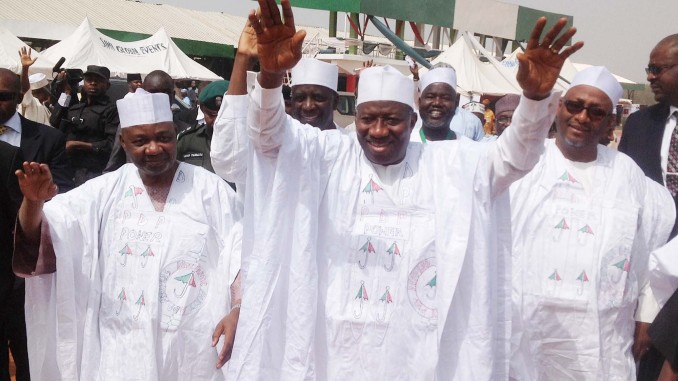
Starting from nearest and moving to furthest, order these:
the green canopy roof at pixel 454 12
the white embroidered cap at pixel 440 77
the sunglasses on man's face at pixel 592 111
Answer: the sunglasses on man's face at pixel 592 111, the white embroidered cap at pixel 440 77, the green canopy roof at pixel 454 12

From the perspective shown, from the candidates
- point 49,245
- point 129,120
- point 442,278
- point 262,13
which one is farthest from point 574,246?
point 49,245

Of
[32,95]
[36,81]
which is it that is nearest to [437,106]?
[32,95]

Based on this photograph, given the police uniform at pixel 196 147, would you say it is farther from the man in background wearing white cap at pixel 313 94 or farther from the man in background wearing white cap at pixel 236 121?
the man in background wearing white cap at pixel 236 121

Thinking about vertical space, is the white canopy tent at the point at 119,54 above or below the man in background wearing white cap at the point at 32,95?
above

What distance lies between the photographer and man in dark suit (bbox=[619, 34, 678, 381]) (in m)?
4.63

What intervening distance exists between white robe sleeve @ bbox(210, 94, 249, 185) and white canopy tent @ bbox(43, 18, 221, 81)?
1416 cm

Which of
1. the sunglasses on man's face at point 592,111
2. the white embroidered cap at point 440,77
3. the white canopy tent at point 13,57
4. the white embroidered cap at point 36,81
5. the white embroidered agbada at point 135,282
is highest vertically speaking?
the white canopy tent at point 13,57

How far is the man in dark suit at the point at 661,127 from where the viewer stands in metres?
4.63

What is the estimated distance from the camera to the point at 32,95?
1009 centimetres

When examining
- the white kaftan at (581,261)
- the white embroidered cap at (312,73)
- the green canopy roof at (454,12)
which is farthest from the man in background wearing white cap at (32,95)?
the green canopy roof at (454,12)

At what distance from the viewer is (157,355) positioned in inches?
149

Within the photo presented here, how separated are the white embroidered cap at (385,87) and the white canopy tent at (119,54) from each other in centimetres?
1450

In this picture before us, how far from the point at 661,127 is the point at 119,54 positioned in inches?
623

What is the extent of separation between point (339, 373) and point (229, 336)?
61cm
